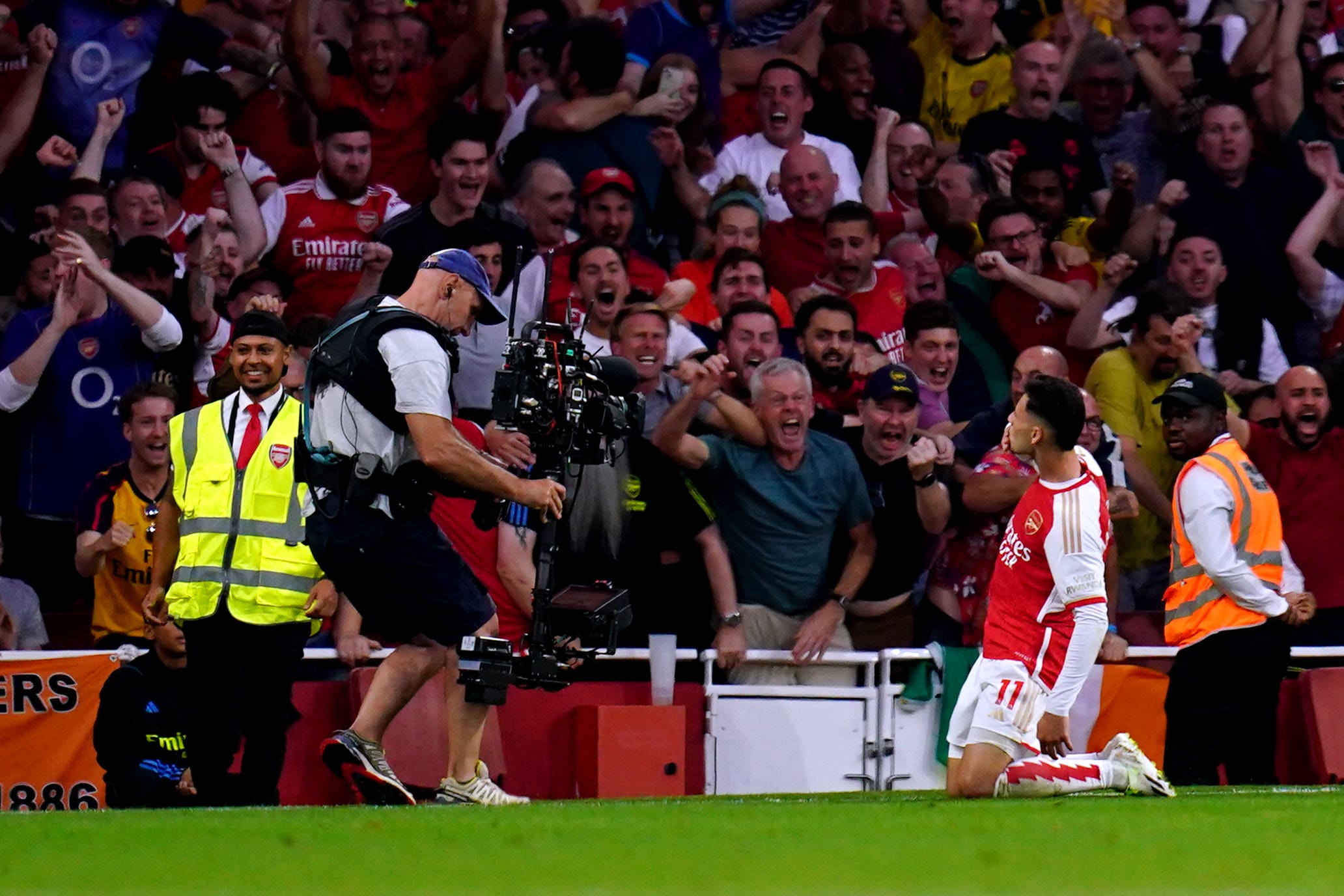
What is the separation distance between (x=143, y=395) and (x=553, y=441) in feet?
9.89

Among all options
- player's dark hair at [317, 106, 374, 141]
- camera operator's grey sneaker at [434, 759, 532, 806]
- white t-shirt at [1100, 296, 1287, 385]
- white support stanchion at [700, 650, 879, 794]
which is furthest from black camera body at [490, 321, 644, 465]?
white t-shirt at [1100, 296, 1287, 385]

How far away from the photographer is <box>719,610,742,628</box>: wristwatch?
9.89 metres

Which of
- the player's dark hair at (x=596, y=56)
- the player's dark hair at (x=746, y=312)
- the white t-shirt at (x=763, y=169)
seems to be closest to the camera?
the player's dark hair at (x=746, y=312)

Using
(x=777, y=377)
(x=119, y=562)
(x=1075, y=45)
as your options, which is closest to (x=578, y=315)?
(x=777, y=377)

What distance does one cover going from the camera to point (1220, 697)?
8703 millimetres

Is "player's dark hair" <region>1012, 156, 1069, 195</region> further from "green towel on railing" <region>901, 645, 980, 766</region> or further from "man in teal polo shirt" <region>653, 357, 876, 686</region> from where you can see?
"green towel on railing" <region>901, 645, 980, 766</region>

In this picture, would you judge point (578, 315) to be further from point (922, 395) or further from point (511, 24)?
point (511, 24)

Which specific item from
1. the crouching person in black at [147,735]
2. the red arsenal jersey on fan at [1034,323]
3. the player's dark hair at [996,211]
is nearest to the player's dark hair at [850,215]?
the player's dark hair at [996,211]

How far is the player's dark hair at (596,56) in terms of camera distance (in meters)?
11.9

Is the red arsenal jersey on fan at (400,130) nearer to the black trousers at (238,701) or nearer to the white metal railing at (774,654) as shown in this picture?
the white metal railing at (774,654)

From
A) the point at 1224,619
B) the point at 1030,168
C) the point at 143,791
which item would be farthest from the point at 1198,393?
the point at 143,791

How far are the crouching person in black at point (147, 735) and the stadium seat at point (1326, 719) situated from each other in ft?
18.6

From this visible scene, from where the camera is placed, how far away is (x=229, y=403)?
342 inches

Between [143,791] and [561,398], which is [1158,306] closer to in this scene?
[561,398]
